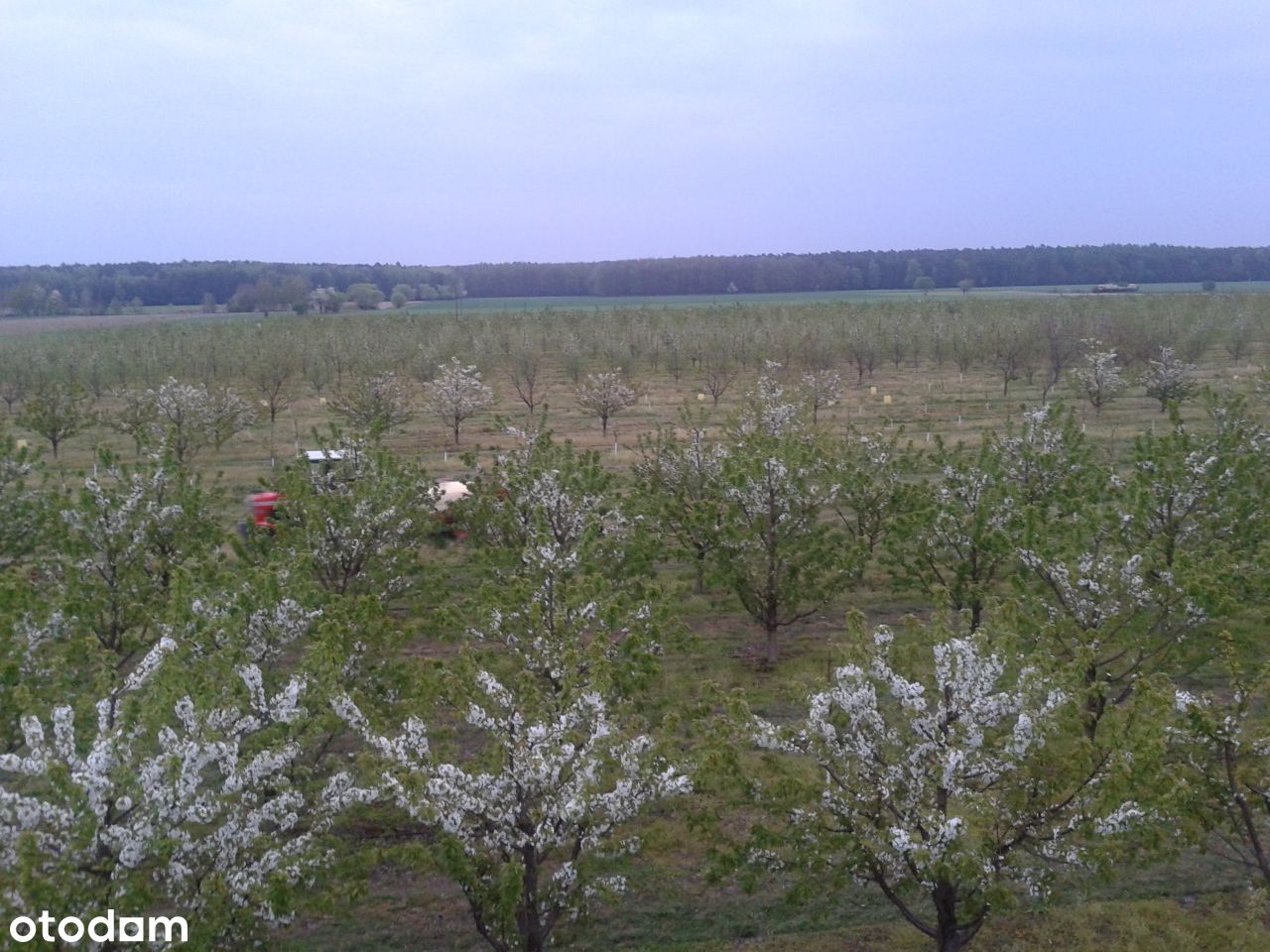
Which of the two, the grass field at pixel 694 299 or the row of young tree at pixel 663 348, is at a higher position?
the grass field at pixel 694 299

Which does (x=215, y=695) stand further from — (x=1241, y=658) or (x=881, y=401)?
(x=881, y=401)

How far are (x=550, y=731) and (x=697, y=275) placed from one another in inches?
5499

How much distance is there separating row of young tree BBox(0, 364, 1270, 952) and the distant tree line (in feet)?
377

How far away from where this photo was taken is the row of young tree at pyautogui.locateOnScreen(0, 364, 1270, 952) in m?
7.36

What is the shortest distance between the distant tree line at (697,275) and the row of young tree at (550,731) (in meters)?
115

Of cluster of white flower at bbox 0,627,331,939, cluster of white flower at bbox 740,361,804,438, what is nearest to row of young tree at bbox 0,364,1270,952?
cluster of white flower at bbox 0,627,331,939

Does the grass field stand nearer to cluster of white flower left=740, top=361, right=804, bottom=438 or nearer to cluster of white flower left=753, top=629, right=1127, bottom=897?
cluster of white flower left=740, top=361, right=804, bottom=438

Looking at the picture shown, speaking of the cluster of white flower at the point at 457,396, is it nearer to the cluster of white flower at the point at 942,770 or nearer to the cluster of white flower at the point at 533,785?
the cluster of white flower at the point at 533,785

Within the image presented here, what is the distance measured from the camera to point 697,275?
14438 cm

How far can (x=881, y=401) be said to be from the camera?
46688mm

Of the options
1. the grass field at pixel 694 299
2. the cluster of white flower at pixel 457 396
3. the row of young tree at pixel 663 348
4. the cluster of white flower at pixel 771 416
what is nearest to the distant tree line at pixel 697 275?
the grass field at pixel 694 299

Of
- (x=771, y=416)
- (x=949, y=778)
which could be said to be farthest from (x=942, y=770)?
(x=771, y=416)

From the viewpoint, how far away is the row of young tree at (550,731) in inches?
290

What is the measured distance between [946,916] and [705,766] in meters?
2.47
